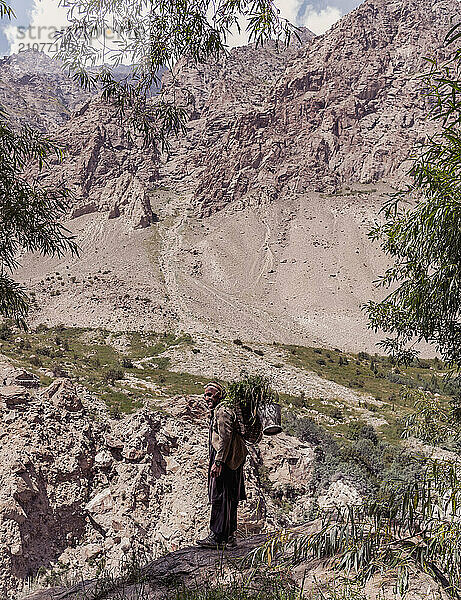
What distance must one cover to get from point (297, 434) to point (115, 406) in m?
6.36

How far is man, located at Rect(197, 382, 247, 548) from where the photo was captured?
4672 millimetres

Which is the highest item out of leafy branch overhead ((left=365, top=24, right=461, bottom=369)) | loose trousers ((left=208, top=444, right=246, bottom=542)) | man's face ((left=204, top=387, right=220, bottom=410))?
leafy branch overhead ((left=365, top=24, right=461, bottom=369))

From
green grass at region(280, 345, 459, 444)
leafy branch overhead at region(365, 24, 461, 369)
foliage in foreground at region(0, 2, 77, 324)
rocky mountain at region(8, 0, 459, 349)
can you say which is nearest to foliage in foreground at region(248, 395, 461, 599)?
leafy branch overhead at region(365, 24, 461, 369)

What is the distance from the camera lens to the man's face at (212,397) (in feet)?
16.5

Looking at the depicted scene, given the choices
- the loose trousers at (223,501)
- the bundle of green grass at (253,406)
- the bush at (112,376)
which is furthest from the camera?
the bush at (112,376)

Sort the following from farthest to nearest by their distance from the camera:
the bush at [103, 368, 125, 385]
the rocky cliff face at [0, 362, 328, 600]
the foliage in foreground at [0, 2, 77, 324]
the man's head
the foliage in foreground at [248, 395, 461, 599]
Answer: the bush at [103, 368, 125, 385] < the rocky cliff face at [0, 362, 328, 600] < the man's head < the foliage in foreground at [0, 2, 77, 324] < the foliage in foreground at [248, 395, 461, 599]

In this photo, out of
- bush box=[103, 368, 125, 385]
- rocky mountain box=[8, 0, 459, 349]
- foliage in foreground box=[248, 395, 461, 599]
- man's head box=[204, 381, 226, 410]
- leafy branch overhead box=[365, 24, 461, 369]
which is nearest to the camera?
foliage in foreground box=[248, 395, 461, 599]

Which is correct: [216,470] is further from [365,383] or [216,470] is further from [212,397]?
[365,383]

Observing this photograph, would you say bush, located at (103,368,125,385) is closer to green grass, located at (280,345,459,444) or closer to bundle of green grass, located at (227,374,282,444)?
green grass, located at (280,345,459,444)

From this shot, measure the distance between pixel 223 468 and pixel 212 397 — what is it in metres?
0.85

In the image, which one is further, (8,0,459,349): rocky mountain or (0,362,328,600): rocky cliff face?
(8,0,459,349): rocky mountain

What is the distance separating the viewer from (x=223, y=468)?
4918mm

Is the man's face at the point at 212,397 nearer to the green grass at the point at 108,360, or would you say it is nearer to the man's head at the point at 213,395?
the man's head at the point at 213,395

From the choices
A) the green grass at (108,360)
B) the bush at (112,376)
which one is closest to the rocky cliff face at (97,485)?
the green grass at (108,360)
